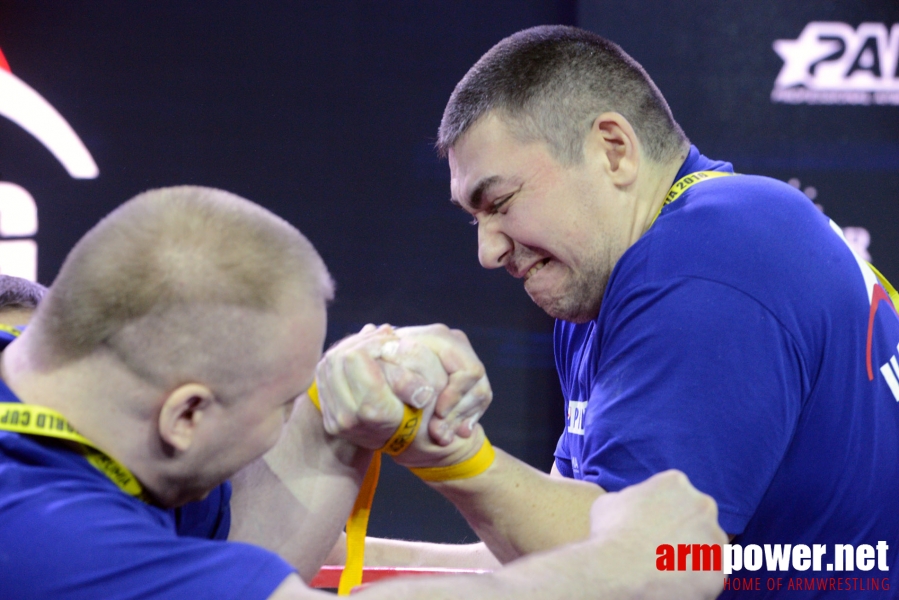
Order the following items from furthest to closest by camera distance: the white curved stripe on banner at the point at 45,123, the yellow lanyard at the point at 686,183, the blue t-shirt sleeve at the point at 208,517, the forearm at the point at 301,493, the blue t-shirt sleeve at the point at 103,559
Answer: the white curved stripe on banner at the point at 45,123
the yellow lanyard at the point at 686,183
the forearm at the point at 301,493
the blue t-shirt sleeve at the point at 208,517
the blue t-shirt sleeve at the point at 103,559

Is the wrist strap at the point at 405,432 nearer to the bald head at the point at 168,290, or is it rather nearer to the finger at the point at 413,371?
the finger at the point at 413,371

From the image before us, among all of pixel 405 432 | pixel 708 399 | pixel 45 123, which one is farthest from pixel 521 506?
pixel 45 123

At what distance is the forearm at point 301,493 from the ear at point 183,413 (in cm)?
42

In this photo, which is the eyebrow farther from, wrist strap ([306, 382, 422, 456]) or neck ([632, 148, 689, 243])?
wrist strap ([306, 382, 422, 456])

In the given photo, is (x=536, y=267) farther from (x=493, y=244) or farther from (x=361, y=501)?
(x=361, y=501)

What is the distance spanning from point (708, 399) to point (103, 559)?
747 millimetres

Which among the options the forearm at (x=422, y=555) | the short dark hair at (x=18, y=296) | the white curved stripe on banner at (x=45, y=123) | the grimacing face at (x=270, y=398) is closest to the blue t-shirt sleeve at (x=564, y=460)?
the forearm at (x=422, y=555)

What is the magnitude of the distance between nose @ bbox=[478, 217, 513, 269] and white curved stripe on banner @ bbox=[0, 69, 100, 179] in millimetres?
1960

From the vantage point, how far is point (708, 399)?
1139 mm

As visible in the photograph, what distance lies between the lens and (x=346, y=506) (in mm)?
1362

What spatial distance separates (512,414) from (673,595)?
2169 millimetres

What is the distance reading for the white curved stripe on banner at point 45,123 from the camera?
119 inches

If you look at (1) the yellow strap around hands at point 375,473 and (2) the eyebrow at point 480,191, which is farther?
(2) the eyebrow at point 480,191

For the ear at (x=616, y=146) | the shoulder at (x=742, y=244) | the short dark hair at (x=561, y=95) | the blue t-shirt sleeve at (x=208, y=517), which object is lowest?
the blue t-shirt sleeve at (x=208, y=517)
